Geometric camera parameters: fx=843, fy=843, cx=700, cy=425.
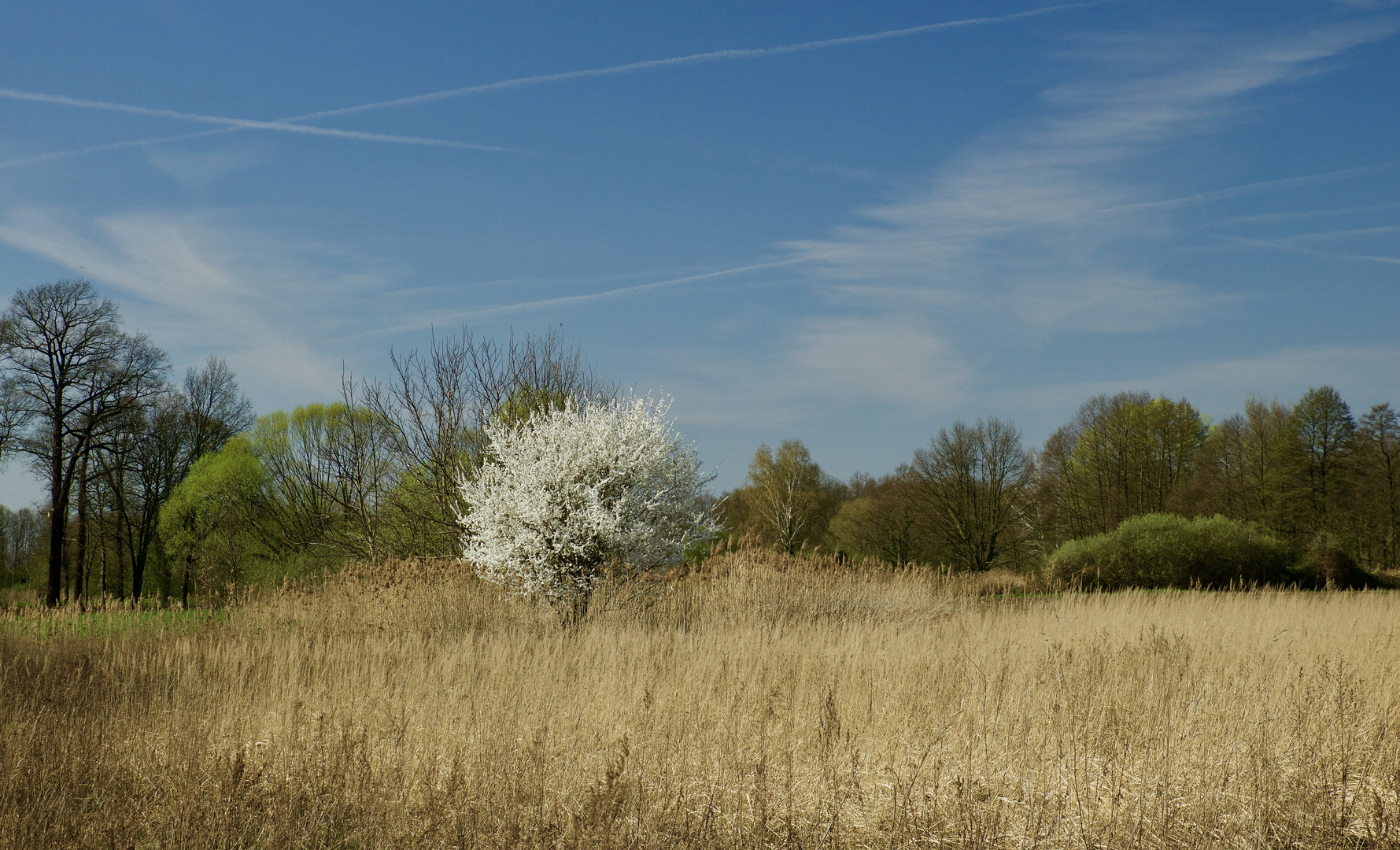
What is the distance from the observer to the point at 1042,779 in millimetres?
4902

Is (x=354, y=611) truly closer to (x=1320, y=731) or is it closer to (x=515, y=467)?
(x=515, y=467)

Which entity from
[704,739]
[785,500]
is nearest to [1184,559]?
[704,739]

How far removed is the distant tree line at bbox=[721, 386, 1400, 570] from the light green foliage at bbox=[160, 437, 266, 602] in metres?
17.9

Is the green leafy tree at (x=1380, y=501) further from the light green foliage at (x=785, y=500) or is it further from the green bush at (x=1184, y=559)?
the light green foliage at (x=785, y=500)

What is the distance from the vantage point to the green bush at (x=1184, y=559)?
65.6ft

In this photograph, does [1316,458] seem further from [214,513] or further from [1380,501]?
[214,513]

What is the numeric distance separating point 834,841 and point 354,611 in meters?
9.10

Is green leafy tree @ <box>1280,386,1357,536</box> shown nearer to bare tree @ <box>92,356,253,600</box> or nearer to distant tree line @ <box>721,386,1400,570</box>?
distant tree line @ <box>721,386,1400,570</box>

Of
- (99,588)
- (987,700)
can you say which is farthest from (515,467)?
(99,588)

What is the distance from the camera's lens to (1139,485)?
112 feet

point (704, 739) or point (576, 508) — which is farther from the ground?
point (576, 508)

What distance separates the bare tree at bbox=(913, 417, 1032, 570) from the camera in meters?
29.8

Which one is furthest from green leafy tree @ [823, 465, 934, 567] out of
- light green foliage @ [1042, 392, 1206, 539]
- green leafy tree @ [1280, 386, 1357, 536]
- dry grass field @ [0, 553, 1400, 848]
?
dry grass field @ [0, 553, 1400, 848]

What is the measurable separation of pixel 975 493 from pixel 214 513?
27979 millimetres
